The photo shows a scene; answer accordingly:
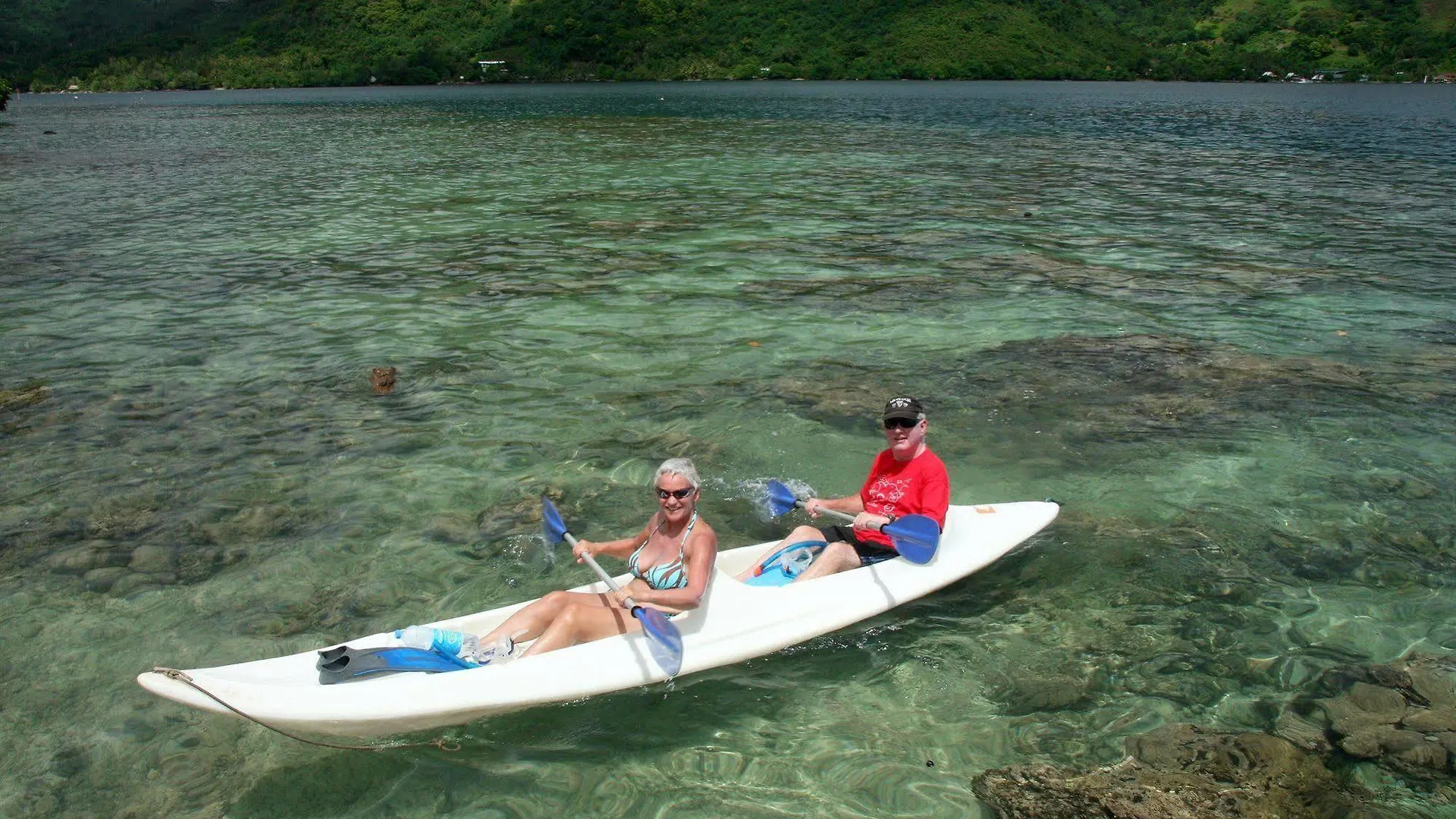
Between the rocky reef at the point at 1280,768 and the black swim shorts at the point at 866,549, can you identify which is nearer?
the rocky reef at the point at 1280,768

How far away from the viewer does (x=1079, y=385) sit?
1145 cm

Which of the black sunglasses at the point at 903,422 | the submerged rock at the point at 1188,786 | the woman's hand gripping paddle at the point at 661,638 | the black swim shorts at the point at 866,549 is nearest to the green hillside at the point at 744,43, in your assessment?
the black swim shorts at the point at 866,549

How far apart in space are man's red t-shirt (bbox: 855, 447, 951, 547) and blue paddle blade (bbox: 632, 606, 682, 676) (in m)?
2.04

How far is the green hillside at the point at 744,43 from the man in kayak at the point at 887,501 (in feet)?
546

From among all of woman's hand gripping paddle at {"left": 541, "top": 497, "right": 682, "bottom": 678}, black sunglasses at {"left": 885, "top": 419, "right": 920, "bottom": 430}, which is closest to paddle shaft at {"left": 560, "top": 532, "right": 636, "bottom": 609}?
woman's hand gripping paddle at {"left": 541, "top": 497, "right": 682, "bottom": 678}

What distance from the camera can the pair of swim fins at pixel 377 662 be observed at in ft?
18.2

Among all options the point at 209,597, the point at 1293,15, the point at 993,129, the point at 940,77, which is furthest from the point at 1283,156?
the point at 1293,15

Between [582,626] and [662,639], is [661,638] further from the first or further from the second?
[582,626]

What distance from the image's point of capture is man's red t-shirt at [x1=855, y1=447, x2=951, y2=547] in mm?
7258

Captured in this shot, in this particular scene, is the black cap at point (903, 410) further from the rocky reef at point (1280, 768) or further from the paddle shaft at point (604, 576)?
the rocky reef at point (1280, 768)

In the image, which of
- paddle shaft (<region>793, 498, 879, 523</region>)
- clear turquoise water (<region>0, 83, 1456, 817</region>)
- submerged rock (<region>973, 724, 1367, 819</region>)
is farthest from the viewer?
paddle shaft (<region>793, 498, 879, 523</region>)

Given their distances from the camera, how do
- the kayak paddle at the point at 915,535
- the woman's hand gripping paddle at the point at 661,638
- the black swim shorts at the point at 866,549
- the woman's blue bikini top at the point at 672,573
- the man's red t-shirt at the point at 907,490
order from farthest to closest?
the black swim shorts at the point at 866,549
the man's red t-shirt at the point at 907,490
the kayak paddle at the point at 915,535
the woman's blue bikini top at the point at 672,573
the woman's hand gripping paddle at the point at 661,638

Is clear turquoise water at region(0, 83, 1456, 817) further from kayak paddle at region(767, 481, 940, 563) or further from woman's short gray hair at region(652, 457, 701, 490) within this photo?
woman's short gray hair at region(652, 457, 701, 490)

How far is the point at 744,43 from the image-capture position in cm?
17800
